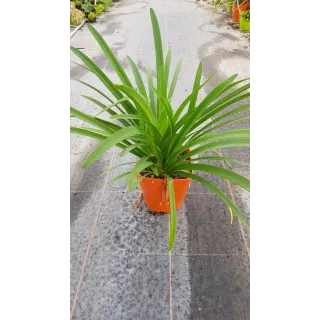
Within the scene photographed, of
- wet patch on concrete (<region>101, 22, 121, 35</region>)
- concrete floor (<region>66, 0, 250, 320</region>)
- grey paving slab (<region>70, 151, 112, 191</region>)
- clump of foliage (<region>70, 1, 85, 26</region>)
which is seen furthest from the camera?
clump of foliage (<region>70, 1, 85, 26</region>)

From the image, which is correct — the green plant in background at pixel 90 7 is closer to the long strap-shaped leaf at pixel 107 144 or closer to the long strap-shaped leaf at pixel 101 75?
the long strap-shaped leaf at pixel 101 75

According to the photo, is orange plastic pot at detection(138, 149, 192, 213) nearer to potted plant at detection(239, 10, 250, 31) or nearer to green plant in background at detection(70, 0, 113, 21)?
potted plant at detection(239, 10, 250, 31)

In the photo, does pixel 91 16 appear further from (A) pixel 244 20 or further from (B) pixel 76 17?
(A) pixel 244 20

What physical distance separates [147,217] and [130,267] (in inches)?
8.8

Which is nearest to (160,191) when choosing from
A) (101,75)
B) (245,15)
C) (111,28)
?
(101,75)

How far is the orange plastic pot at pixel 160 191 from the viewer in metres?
1.02

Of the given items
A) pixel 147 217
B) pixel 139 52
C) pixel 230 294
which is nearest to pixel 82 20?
pixel 139 52

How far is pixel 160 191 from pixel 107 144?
43 centimetres

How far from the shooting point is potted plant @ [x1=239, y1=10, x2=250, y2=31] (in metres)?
3.00

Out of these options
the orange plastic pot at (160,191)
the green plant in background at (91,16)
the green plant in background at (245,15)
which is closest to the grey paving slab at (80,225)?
the orange plastic pot at (160,191)

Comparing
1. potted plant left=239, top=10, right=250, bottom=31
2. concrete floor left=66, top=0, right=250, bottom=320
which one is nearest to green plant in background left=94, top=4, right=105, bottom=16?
potted plant left=239, top=10, right=250, bottom=31

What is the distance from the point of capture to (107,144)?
648 mm

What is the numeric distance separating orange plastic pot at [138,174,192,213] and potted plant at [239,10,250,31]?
2.55 m

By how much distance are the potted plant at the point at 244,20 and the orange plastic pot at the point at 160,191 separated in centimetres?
255
